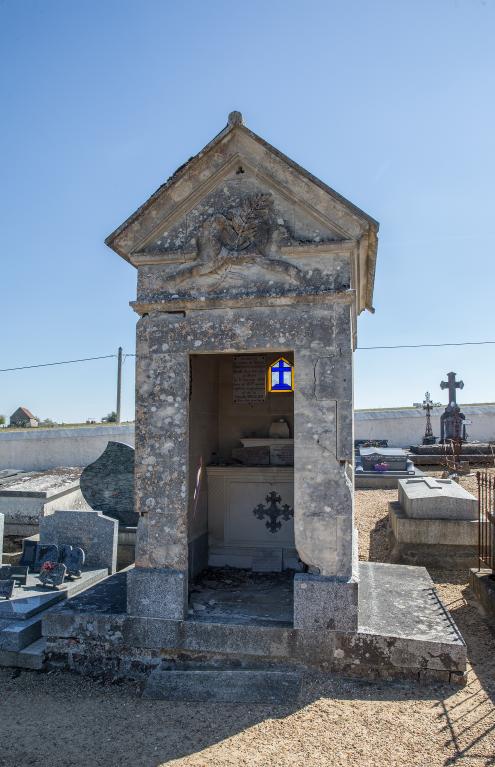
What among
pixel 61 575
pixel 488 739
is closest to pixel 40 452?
pixel 61 575

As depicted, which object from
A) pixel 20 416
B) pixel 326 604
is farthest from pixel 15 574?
pixel 20 416

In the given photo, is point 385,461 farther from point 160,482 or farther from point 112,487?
point 160,482

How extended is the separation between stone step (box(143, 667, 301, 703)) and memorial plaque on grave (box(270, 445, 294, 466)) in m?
2.53

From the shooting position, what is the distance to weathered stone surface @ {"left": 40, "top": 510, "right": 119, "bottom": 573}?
250 inches

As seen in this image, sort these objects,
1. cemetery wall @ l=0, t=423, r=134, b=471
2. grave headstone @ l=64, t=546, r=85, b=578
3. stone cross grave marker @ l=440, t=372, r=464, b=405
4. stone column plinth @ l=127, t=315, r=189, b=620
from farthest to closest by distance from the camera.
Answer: stone cross grave marker @ l=440, t=372, r=464, b=405, cemetery wall @ l=0, t=423, r=134, b=471, grave headstone @ l=64, t=546, r=85, b=578, stone column plinth @ l=127, t=315, r=189, b=620

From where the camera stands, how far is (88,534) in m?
6.40

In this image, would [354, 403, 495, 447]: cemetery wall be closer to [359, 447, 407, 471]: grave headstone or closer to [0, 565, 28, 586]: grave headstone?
[359, 447, 407, 471]: grave headstone

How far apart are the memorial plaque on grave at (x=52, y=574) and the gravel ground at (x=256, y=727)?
138cm

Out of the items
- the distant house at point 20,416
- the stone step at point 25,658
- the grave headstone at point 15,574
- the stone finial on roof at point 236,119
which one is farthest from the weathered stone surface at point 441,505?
the distant house at point 20,416

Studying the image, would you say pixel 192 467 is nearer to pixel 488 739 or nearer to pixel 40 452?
pixel 488 739

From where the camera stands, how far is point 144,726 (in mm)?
3451

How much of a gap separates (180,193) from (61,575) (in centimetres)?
401

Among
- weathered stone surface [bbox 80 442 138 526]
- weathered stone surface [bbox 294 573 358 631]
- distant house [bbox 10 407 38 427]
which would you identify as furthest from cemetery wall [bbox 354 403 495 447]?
distant house [bbox 10 407 38 427]

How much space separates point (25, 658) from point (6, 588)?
1067 millimetres
